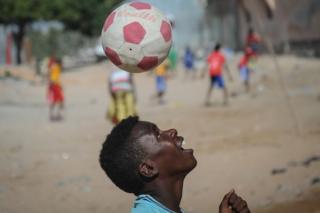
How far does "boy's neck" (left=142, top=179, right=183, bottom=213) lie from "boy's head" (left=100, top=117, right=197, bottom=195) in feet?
0.06

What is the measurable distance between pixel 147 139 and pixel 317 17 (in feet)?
68.1

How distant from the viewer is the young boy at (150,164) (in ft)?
8.07

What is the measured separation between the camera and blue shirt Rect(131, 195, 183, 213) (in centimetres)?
241

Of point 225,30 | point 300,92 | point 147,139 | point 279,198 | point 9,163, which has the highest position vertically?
point 147,139

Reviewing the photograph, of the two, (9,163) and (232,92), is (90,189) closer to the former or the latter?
(9,163)

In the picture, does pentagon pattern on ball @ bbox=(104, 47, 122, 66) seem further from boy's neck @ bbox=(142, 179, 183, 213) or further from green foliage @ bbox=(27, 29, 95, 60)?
green foliage @ bbox=(27, 29, 95, 60)

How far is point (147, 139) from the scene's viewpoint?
2.47 meters

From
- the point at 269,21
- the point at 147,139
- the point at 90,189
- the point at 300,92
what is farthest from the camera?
the point at 269,21

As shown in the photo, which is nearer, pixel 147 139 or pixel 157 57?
pixel 147 139

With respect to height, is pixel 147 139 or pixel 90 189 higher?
pixel 147 139

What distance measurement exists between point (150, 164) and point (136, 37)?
4.21 ft

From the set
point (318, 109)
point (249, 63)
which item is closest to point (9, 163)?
point (318, 109)

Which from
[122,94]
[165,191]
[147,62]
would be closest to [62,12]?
[122,94]

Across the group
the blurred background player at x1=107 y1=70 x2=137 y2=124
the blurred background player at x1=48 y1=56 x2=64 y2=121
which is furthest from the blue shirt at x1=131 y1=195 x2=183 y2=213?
the blurred background player at x1=48 y1=56 x2=64 y2=121
